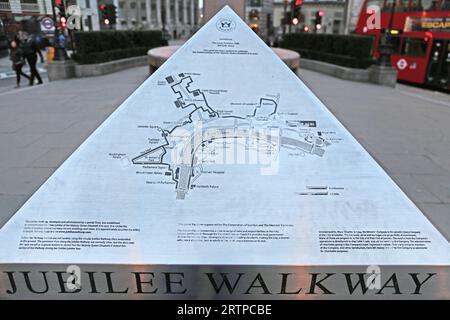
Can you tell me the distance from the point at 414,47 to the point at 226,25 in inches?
585

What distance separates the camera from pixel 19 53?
12047mm

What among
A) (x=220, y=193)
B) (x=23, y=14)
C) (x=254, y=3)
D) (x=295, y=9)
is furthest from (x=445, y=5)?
(x=254, y=3)

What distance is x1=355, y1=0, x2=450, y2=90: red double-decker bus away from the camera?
1341cm

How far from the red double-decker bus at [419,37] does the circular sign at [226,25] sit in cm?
1238

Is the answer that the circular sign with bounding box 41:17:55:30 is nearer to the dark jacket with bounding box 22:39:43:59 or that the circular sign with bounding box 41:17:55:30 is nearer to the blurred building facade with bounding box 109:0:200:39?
the dark jacket with bounding box 22:39:43:59

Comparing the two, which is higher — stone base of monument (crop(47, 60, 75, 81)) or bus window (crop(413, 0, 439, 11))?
bus window (crop(413, 0, 439, 11))

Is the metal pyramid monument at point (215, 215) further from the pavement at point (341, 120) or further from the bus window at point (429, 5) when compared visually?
the bus window at point (429, 5)

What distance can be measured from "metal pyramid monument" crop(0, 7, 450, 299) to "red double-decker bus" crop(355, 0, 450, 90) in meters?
13.2

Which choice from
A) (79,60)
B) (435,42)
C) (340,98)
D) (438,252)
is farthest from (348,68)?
(438,252)

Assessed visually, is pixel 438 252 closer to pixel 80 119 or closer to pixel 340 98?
pixel 80 119

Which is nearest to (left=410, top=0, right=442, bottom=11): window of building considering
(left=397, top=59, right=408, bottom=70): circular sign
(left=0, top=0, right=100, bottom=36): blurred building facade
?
(left=397, top=59, right=408, bottom=70): circular sign

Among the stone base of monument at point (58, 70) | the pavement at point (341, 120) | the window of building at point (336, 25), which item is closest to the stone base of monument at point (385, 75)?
the pavement at point (341, 120)

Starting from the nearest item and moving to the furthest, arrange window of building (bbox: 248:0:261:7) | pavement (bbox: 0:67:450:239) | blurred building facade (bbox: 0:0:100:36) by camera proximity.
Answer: pavement (bbox: 0:67:450:239) → blurred building facade (bbox: 0:0:100:36) → window of building (bbox: 248:0:261:7)

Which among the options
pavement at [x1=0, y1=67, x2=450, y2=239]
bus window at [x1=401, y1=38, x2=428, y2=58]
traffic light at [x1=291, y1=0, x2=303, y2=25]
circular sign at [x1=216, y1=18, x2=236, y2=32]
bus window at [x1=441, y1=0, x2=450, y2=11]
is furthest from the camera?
traffic light at [x1=291, y1=0, x2=303, y2=25]
